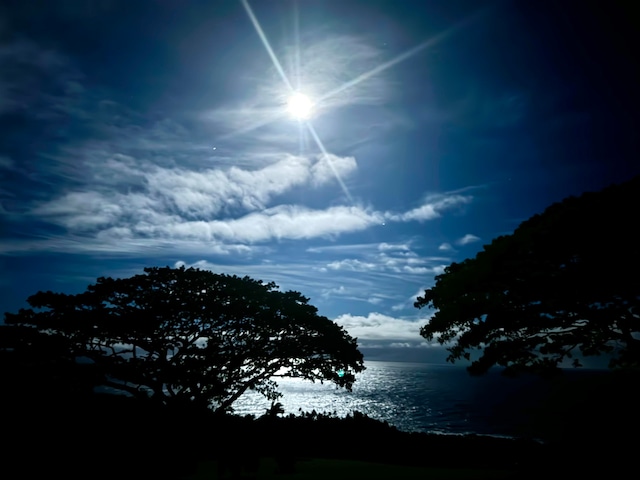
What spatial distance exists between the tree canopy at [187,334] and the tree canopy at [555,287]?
7.86 meters

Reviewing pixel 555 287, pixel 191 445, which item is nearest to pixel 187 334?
pixel 191 445

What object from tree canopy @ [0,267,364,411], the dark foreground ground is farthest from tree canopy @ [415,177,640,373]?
tree canopy @ [0,267,364,411]

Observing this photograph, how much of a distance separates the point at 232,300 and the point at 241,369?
13.7 ft

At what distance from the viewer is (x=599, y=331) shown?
1117 centimetres

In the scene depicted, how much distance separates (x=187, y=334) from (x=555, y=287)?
53.0 feet

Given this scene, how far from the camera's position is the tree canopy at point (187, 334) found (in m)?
15.6

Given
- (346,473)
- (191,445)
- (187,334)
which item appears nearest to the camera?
(346,473)

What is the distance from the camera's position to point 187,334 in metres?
17.3

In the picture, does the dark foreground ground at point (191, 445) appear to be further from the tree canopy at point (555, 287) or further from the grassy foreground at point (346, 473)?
the tree canopy at point (555, 287)

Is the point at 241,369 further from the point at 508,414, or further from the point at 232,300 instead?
the point at 508,414

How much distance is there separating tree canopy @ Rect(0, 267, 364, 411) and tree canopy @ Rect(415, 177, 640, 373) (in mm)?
7862

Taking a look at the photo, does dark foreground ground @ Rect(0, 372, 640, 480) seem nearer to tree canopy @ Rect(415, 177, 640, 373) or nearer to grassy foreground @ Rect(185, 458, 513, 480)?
grassy foreground @ Rect(185, 458, 513, 480)

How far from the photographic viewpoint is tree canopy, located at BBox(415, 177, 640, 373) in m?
9.73

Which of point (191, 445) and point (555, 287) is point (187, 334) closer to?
point (191, 445)
